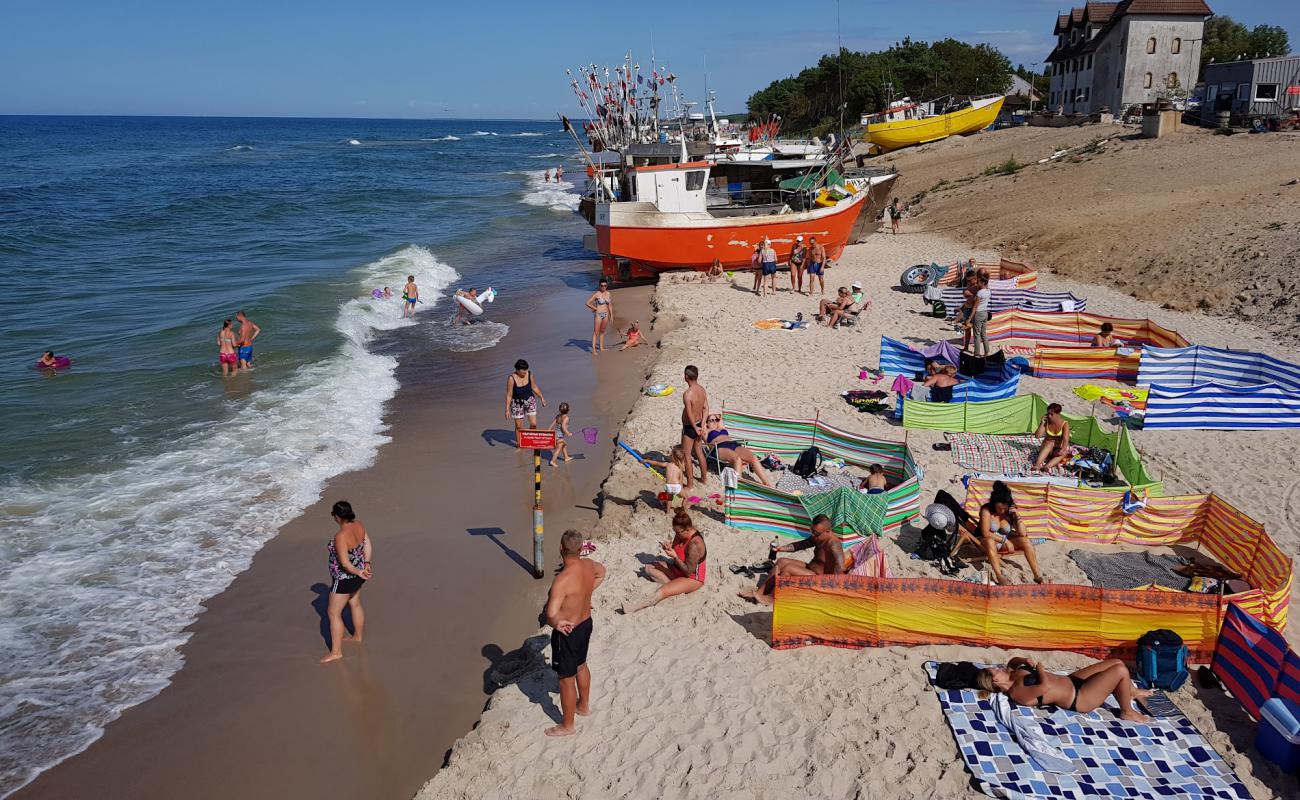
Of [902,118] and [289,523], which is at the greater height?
[902,118]

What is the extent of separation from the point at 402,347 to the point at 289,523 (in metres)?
8.63

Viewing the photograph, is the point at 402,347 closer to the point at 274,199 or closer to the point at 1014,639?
the point at 1014,639

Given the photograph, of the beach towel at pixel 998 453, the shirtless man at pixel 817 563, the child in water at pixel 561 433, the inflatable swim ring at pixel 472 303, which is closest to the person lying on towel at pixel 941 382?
the beach towel at pixel 998 453

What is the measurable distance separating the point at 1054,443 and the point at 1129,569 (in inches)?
89.5

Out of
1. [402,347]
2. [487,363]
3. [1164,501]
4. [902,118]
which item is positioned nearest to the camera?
[1164,501]

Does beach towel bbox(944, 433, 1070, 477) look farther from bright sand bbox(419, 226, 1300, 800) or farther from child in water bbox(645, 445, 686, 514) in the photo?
child in water bbox(645, 445, 686, 514)

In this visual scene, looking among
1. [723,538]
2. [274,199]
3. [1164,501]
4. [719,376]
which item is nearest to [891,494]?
[723,538]

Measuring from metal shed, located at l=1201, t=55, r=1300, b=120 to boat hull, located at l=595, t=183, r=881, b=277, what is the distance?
859 inches

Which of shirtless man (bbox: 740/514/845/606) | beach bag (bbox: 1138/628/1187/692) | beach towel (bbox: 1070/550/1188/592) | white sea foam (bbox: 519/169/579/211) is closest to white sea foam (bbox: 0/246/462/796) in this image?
shirtless man (bbox: 740/514/845/606)

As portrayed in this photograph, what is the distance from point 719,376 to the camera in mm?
13695

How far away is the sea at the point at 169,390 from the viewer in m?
7.87

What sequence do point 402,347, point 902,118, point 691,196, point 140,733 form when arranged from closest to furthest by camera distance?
point 140,733, point 402,347, point 691,196, point 902,118

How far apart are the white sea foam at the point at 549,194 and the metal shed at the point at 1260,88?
2796cm

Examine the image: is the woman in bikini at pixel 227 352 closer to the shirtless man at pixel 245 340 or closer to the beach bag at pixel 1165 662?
the shirtless man at pixel 245 340
